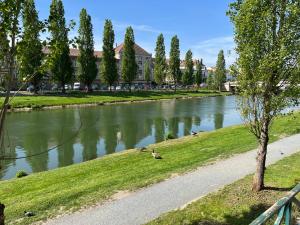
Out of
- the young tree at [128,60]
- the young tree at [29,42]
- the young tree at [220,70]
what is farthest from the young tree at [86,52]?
the young tree at [29,42]

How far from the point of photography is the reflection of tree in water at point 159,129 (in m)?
32.7

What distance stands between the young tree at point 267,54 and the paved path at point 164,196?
124 inches

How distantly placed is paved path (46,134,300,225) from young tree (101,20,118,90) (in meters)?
74.2

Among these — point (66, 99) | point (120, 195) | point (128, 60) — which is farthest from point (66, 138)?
point (128, 60)

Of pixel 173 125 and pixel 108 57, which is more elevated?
pixel 108 57

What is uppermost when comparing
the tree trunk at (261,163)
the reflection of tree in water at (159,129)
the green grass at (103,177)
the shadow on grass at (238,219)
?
the tree trunk at (261,163)

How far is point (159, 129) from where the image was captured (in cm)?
3831

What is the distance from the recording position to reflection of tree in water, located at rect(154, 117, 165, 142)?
32725 mm

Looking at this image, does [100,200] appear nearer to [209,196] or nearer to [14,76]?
[209,196]

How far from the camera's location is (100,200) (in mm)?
12242

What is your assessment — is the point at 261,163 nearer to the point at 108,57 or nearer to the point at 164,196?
the point at 164,196

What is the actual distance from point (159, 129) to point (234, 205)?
27.4 metres

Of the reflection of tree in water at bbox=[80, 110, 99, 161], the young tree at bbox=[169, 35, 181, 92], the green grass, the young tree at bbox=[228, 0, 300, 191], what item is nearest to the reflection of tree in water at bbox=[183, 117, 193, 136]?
the reflection of tree in water at bbox=[80, 110, 99, 161]

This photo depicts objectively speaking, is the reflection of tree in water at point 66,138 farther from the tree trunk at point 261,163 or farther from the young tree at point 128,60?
the young tree at point 128,60
